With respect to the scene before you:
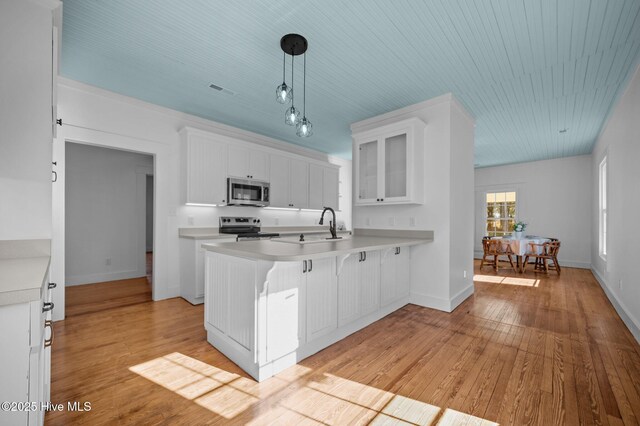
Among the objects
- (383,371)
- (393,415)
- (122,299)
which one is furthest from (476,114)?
(122,299)

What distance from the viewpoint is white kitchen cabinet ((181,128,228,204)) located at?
407 centimetres

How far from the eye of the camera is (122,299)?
398 cm

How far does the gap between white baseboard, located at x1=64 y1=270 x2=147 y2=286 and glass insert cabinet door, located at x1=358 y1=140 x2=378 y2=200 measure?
4482 millimetres

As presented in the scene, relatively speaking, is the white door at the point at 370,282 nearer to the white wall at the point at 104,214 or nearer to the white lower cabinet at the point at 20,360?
the white lower cabinet at the point at 20,360

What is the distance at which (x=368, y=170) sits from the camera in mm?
3984

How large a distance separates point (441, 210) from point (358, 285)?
1.58 metres

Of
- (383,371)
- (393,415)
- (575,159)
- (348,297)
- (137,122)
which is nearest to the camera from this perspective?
(393,415)

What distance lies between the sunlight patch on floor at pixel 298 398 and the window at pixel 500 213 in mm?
7676

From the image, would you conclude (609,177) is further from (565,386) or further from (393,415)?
(393,415)

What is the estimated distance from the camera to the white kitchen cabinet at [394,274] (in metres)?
3.22

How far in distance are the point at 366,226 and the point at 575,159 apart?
622cm

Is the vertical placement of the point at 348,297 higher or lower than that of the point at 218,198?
lower

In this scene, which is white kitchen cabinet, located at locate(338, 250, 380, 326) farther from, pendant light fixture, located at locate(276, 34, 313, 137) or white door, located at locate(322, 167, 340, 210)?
white door, located at locate(322, 167, 340, 210)

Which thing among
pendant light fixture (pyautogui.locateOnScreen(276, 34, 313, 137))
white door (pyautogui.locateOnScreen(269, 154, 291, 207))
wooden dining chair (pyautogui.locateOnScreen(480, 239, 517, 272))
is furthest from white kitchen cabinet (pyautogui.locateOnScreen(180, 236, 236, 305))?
wooden dining chair (pyautogui.locateOnScreen(480, 239, 517, 272))
